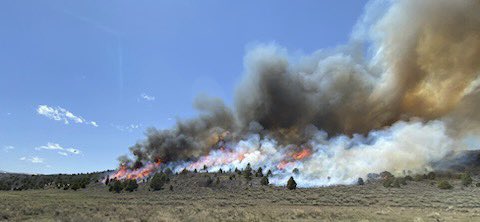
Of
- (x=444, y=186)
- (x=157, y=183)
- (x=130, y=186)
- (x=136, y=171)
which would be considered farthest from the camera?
(x=136, y=171)

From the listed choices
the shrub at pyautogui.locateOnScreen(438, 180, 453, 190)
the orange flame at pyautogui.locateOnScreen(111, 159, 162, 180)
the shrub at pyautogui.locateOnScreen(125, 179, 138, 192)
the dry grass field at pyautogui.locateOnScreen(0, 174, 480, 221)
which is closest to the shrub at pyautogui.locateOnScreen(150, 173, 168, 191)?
the dry grass field at pyautogui.locateOnScreen(0, 174, 480, 221)

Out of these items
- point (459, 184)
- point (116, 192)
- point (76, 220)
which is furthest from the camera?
point (116, 192)

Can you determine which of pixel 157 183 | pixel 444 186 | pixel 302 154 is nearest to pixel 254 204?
pixel 157 183

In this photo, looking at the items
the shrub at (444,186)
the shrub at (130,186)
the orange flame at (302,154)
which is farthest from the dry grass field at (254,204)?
the orange flame at (302,154)

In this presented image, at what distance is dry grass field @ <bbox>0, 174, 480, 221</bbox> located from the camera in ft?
94.9

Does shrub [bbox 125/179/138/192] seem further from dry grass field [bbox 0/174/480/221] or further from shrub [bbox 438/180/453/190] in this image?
shrub [bbox 438/180/453/190]

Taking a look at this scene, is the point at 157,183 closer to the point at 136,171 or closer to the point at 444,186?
the point at 136,171

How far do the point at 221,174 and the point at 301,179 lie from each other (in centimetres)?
2149

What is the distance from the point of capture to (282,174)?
88.1 metres

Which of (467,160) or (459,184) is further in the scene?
(467,160)

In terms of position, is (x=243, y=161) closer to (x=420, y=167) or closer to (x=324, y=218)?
(x=420, y=167)

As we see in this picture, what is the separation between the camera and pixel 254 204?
157ft

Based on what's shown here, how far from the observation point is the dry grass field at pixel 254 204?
28922 millimetres

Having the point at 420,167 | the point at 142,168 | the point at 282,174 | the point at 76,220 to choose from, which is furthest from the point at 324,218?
the point at 142,168
